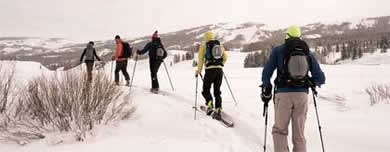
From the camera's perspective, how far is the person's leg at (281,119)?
4.09 m

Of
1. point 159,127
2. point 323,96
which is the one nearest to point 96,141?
point 159,127

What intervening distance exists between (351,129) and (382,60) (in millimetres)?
43925

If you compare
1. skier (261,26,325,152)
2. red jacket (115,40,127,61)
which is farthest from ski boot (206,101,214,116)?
red jacket (115,40,127,61)

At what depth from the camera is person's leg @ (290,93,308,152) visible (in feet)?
13.3

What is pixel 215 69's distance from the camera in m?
6.58

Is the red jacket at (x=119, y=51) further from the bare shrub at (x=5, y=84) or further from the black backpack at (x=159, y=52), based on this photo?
the bare shrub at (x=5, y=84)

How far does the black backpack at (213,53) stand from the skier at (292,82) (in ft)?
7.54

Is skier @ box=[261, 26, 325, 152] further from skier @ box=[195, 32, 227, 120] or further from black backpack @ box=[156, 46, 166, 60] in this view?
black backpack @ box=[156, 46, 166, 60]

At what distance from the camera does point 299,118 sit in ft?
13.7

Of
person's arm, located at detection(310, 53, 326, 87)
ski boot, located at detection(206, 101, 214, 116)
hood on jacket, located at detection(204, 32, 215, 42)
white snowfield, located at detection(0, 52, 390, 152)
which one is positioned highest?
hood on jacket, located at detection(204, 32, 215, 42)

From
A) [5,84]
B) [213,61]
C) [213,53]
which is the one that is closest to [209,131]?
[213,61]

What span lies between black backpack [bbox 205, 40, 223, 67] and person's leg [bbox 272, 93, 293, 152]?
98.4 inches

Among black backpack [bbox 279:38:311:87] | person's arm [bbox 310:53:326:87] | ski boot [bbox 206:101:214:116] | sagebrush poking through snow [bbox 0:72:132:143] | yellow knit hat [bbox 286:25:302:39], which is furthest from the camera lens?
ski boot [bbox 206:101:214:116]

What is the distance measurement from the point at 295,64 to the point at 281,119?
84cm
